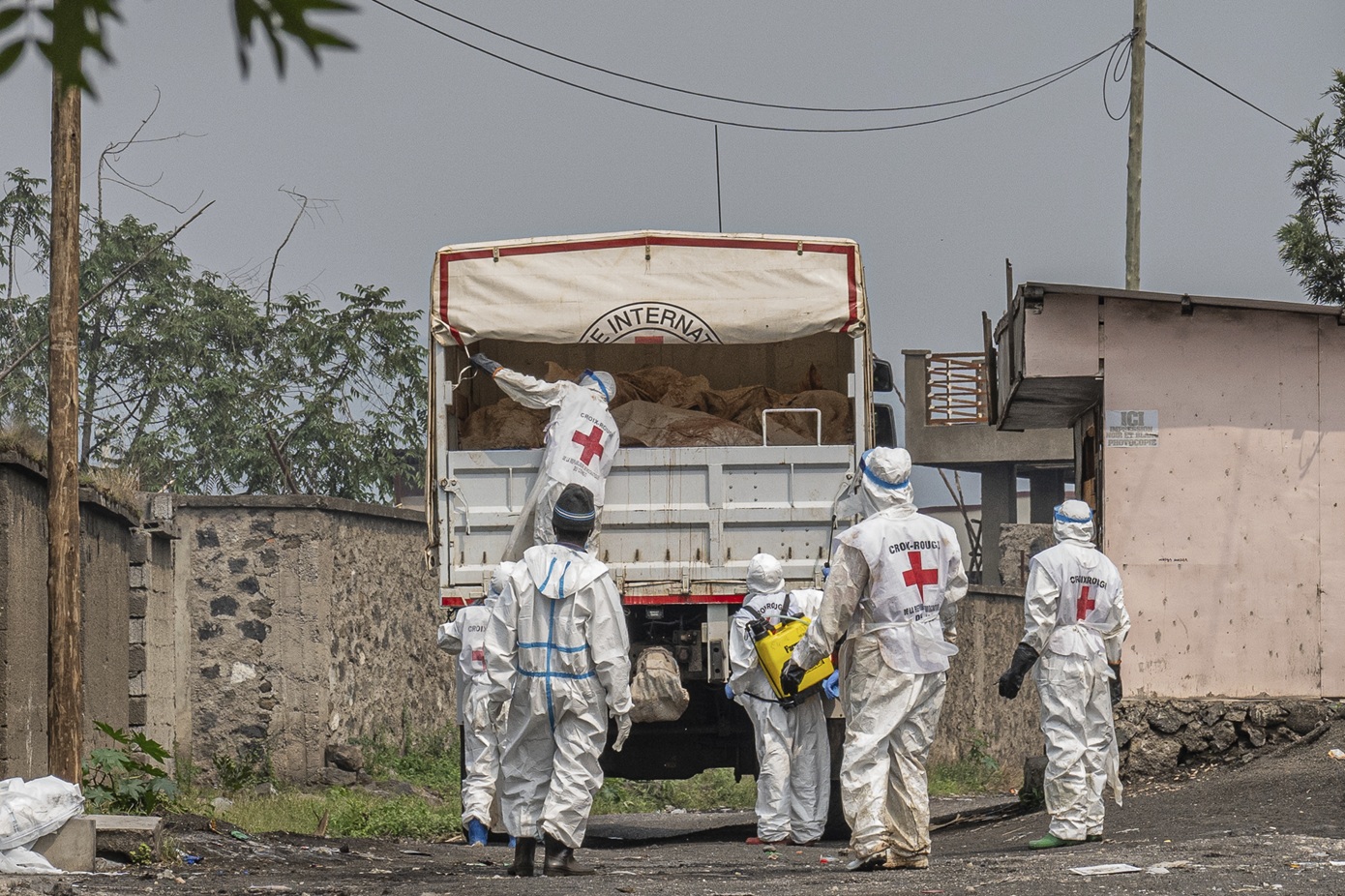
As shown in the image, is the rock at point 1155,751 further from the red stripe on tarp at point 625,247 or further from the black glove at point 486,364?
the black glove at point 486,364

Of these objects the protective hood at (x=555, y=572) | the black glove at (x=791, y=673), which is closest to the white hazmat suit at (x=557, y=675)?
the protective hood at (x=555, y=572)

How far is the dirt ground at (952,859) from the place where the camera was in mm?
6281

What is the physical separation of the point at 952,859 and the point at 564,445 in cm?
332

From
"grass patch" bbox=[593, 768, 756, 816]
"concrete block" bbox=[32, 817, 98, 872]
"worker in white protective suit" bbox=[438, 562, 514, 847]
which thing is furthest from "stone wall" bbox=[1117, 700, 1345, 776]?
"concrete block" bbox=[32, 817, 98, 872]

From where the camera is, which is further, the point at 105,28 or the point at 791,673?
the point at 791,673

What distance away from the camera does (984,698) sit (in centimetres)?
1831

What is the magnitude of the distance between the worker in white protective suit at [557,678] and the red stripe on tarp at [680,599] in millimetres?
2623

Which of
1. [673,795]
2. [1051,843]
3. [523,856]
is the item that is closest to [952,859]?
[1051,843]

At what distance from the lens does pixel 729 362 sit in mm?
12609

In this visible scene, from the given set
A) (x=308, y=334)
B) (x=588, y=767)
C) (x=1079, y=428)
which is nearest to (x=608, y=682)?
(x=588, y=767)

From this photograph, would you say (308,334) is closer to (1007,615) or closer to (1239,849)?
(1007,615)

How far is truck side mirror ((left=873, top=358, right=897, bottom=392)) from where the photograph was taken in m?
11.2

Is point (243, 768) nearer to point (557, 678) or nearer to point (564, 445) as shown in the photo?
point (564, 445)

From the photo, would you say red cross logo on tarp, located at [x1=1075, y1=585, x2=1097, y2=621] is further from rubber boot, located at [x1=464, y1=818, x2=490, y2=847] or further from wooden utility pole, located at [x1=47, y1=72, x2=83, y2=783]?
wooden utility pole, located at [x1=47, y1=72, x2=83, y2=783]
